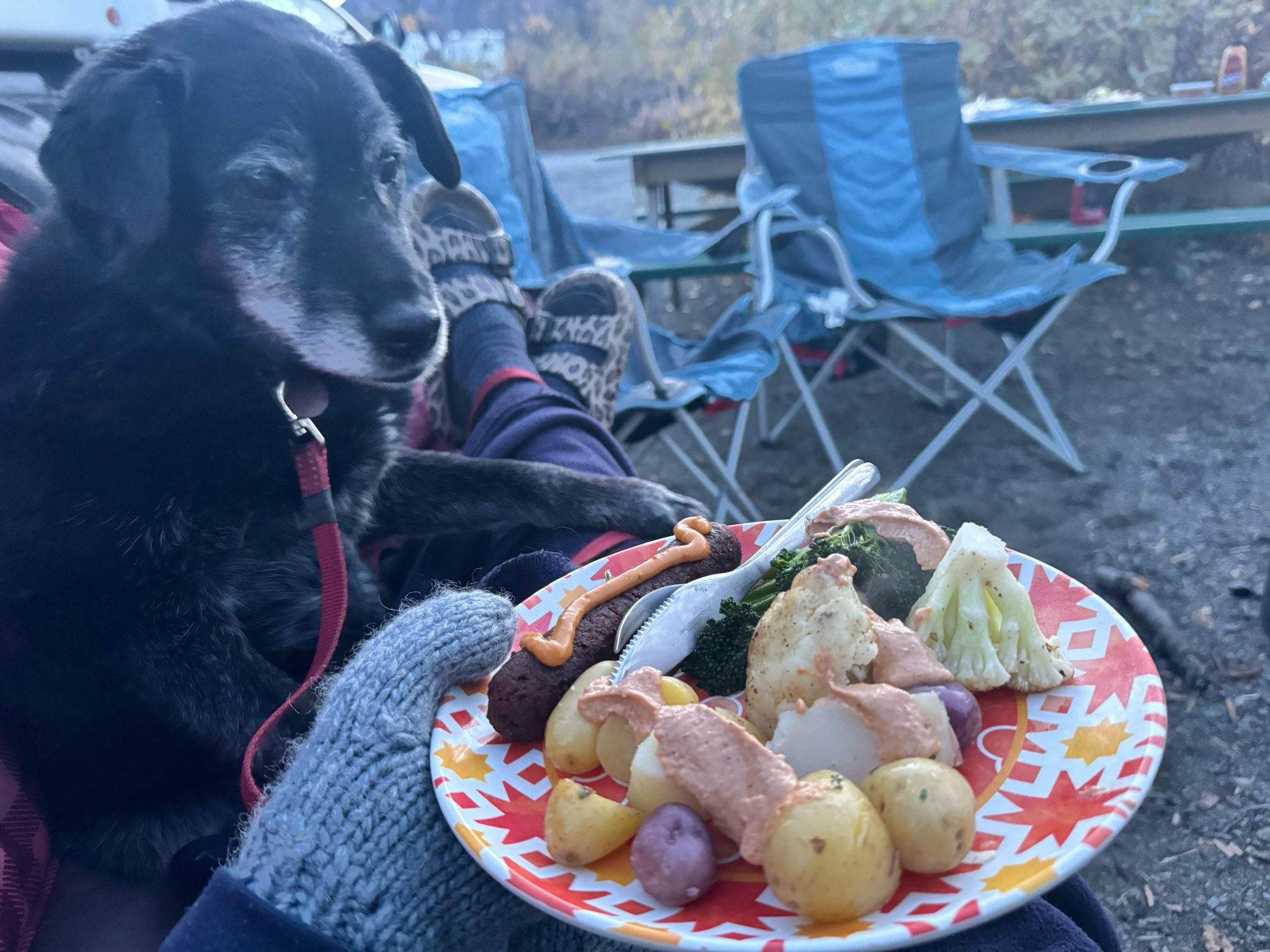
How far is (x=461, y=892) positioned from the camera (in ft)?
3.23

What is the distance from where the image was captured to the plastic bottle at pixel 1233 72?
5.64 meters

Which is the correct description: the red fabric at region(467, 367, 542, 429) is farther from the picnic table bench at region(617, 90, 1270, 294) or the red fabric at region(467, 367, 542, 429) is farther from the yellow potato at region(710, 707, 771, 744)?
the picnic table bench at region(617, 90, 1270, 294)

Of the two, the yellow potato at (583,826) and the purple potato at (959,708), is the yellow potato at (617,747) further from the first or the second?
the purple potato at (959,708)

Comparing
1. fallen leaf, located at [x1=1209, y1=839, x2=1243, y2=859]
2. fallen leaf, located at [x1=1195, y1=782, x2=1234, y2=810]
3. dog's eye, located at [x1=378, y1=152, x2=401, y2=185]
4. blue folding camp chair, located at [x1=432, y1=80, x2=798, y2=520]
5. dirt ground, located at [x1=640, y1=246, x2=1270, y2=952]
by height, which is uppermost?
dog's eye, located at [x1=378, y1=152, x2=401, y2=185]

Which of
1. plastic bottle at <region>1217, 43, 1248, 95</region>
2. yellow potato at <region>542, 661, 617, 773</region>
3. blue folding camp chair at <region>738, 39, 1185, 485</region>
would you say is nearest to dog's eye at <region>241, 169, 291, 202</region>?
yellow potato at <region>542, 661, 617, 773</region>

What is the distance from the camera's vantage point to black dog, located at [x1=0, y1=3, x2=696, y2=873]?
1.29m

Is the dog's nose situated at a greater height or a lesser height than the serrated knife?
greater

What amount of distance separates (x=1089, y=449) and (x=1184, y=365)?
4.54 ft

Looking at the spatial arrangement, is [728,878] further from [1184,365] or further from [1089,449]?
[1184,365]

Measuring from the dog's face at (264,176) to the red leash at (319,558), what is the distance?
0.73ft

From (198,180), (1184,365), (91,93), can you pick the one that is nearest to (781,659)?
(198,180)

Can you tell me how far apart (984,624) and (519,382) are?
1.57 meters

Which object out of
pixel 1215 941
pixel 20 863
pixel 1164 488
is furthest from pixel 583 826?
pixel 1164 488

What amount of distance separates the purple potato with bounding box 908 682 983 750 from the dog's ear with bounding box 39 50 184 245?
136cm
